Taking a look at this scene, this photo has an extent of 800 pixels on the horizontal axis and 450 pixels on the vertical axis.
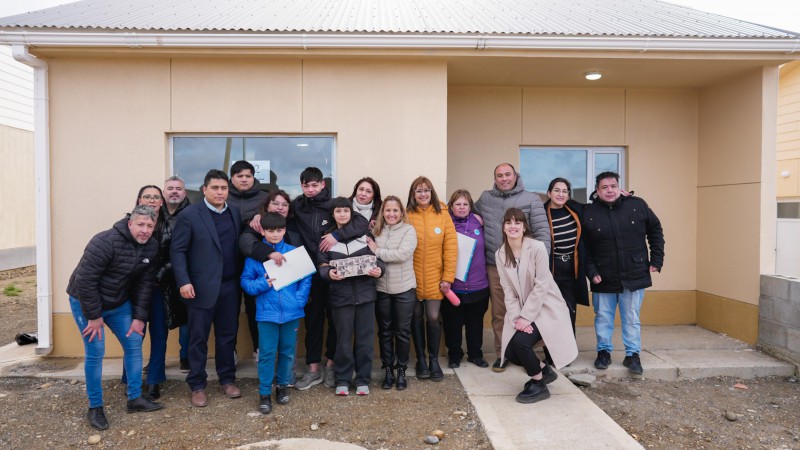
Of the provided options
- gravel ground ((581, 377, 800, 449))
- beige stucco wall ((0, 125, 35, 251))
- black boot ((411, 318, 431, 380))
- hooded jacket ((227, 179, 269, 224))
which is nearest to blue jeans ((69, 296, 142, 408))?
hooded jacket ((227, 179, 269, 224))

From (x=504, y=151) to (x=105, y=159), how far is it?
4.82m

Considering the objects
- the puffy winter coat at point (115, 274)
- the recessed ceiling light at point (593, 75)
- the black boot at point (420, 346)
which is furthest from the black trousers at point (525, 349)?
the recessed ceiling light at point (593, 75)

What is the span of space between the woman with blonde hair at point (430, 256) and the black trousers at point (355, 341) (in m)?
0.55

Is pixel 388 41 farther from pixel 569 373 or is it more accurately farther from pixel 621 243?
pixel 569 373

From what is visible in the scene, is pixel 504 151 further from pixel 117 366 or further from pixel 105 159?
pixel 117 366

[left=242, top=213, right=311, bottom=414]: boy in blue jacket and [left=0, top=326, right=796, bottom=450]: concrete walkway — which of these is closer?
[left=0, top=326, right=796, bottom=450]: concrete walkway

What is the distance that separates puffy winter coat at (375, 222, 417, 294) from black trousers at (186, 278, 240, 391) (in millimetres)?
1303

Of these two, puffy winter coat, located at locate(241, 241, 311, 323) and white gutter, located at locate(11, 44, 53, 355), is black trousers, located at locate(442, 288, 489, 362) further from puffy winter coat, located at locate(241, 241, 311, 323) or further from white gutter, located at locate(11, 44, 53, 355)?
white gutter, located at locate(11, 44, 53, 355)

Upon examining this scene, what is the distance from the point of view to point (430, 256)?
4.56 metres

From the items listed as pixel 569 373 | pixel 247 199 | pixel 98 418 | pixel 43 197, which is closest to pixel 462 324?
pixel 569 373

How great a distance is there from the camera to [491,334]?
20.9ft

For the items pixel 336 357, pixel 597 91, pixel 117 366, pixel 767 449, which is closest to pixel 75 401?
pixel 117 366

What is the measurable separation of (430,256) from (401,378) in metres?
1.15

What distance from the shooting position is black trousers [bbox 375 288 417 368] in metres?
4.43
